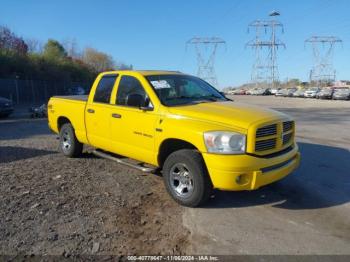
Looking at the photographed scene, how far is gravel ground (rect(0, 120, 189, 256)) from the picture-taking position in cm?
394

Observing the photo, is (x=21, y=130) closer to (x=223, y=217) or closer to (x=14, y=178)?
(x=14, y=178)

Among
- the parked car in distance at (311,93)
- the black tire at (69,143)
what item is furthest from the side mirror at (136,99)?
the parked car in distance at (311,93)

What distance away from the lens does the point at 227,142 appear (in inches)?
182

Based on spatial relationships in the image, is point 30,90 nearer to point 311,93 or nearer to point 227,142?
point 227,142

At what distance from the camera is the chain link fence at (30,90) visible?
29769mm

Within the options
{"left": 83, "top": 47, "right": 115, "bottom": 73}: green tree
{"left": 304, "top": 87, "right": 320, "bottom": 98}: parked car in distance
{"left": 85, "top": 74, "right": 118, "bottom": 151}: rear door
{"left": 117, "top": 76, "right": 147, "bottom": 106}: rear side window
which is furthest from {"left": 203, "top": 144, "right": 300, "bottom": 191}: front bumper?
{"left": 83, "top": 47, "right": 115, "bottom": 73}: green tree

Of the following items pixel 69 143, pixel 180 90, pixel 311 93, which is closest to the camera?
pixel 180 90

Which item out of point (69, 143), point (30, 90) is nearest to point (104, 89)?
point (69, 143)

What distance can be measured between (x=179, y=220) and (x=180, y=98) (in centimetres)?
207

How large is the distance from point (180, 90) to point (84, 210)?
2.49 m

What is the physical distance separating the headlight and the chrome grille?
249 mm

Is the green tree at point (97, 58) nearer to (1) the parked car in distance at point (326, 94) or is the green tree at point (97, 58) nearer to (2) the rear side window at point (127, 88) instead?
(1) the parked car in distance at point (326, 94)

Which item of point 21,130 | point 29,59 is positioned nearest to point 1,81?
point 29,59

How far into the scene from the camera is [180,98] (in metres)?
5.84
